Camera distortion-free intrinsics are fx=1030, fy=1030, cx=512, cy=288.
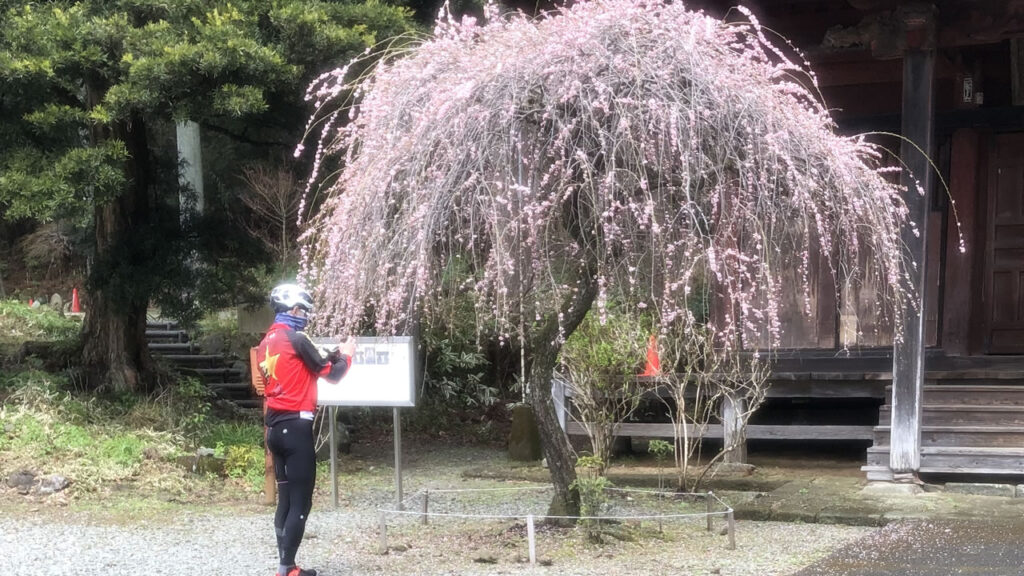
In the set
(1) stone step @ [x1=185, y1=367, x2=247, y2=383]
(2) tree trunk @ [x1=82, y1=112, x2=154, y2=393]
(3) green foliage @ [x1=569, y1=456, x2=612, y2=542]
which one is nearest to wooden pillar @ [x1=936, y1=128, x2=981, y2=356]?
(3) green foliage @ [x1=569, y1=456, x2=612, y2=542]

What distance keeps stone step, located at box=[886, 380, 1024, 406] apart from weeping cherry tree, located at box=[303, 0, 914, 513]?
3.82 meters

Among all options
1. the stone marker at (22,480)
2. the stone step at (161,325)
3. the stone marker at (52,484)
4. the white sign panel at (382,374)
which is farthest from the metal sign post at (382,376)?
the stone step at (161,325)

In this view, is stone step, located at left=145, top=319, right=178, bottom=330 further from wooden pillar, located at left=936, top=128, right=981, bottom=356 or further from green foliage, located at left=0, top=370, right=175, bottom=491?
wooden pillar, located at left=936, top=128, right=981, bottom=356

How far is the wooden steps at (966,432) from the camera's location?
327 inches

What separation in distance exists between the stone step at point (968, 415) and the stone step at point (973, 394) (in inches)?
5.7

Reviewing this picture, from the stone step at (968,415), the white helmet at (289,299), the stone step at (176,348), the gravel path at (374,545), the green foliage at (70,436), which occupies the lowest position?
the gravel path at (374,545)

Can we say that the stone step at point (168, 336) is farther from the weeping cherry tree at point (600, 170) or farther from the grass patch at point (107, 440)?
the weeping cherry tree at point (600, 170)

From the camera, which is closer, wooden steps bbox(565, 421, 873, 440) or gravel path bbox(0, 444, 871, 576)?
gravel path bbox(0, 444, 871, 576)

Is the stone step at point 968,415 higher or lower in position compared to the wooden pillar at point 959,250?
lower

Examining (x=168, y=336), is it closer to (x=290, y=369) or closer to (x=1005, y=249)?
(x=290, y=369)

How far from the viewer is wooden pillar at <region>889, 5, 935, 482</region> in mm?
8320

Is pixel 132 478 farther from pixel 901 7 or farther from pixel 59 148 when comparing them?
pixel 901 7

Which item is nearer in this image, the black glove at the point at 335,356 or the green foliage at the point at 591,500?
the black glove at the point at 335,356

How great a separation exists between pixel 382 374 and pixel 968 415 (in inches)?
205
